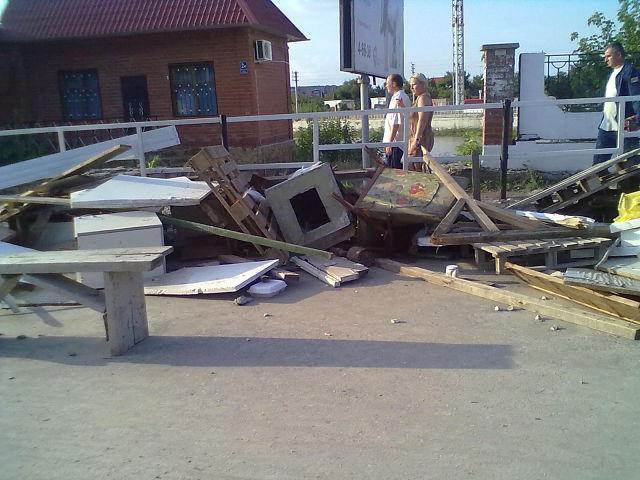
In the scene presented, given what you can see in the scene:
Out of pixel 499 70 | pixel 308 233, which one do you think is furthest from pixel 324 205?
pixel 499 70

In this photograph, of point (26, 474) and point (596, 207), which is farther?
point (596, 207)

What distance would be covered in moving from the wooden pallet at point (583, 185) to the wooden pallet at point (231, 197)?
3.08 metres

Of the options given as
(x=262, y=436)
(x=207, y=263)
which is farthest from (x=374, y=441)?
(x=207, y=263)

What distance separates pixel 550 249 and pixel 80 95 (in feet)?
52.2

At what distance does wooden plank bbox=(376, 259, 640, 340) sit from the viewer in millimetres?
4473

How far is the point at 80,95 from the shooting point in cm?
1791

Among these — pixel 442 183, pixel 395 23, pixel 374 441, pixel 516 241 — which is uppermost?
pixel 395 23

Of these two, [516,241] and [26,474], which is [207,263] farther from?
[26,474]

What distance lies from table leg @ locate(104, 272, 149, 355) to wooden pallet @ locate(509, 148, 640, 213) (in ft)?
15.5

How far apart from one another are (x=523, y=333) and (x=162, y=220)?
3923mm

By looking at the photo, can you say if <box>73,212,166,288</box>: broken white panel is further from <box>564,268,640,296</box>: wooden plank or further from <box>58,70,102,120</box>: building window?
<box>58,70,102,120</box>: building window

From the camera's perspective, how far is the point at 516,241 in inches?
241

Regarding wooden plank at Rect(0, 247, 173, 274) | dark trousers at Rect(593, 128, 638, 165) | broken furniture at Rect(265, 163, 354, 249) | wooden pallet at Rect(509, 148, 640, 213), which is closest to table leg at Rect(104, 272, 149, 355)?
wooden plank at Rect(0, 247, 173, 274)

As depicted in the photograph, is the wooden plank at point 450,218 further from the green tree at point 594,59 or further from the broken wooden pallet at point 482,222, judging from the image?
the green tree at point 594,59
